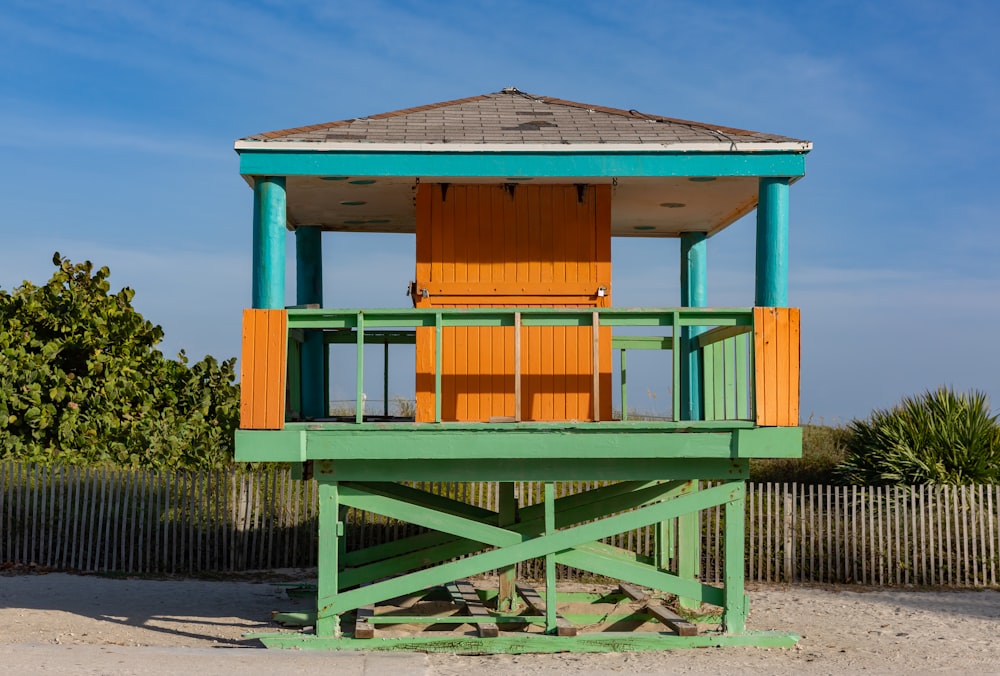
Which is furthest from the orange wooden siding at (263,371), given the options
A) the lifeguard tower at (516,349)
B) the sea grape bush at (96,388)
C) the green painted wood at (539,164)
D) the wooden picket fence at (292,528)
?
the sea grape bush at (96,388)

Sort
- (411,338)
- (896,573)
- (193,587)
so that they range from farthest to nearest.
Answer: (896,573), (193,587), (411,338)

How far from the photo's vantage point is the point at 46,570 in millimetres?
19109

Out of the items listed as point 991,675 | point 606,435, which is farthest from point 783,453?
point 991,675

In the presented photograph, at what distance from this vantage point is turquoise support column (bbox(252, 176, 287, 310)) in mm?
11805

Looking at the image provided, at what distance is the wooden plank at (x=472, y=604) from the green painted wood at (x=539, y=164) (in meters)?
4.64

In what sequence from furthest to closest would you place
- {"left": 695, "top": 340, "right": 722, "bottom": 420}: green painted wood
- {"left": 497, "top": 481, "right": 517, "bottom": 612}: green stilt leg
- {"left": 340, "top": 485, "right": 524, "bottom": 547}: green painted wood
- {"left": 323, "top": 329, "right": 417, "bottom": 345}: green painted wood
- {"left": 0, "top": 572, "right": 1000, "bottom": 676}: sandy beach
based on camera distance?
{"left": 323, "top": 329, "right": 417, "bottom": 345}: green painted wood → {"left": 695, "top": 340, "right": 722, "bottom": 420}: green painted wood → {"left": 497, "top": 481, "right": 517, "bottom": 612}: green stilt leg → {"left": 340, "top": 485, "right": 524, "bottom": 547}: green painted wood → {"left": 0, "top": 572, "right": 1000, "bottom": 676}: sandy beach

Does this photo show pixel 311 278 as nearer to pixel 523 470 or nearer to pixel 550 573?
pixel 523 470

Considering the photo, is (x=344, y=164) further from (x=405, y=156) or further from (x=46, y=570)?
(x=46, y=570)

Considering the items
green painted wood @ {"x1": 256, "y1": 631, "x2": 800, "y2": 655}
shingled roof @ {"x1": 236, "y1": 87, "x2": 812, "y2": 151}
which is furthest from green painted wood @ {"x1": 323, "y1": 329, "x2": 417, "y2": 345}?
green painted wood @ {"x1": 256, "y1": 631, "x2": 800, "y2": 655}

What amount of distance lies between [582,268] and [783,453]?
291 cm

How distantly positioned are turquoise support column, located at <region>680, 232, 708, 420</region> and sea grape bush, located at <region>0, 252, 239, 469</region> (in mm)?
11303

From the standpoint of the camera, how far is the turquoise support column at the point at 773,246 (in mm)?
11883

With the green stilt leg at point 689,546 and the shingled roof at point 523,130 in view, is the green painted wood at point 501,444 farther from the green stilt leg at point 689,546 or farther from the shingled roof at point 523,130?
the shingled roof at point 523,130

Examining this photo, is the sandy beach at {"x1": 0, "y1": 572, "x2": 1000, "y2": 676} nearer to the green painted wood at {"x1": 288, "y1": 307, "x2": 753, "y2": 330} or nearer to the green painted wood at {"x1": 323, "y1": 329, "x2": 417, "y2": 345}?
the green painted wood at {"x1": 288, "y1": 307, "x2": 753, "y2": 330}
